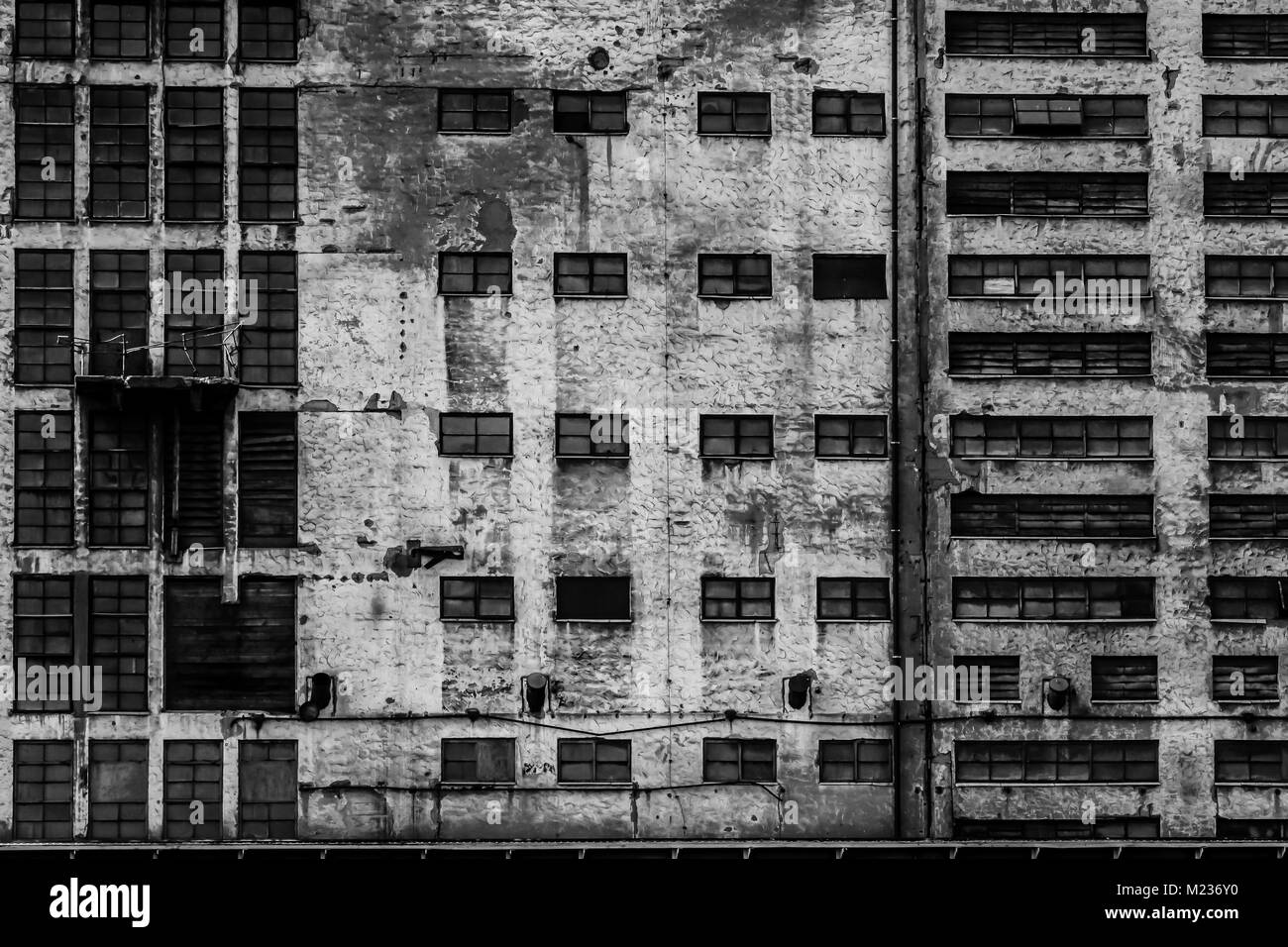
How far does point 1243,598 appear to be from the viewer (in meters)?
40.0

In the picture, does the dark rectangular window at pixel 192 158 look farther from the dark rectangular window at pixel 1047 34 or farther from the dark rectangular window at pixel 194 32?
the dark rectangular window at pixel 1047 34

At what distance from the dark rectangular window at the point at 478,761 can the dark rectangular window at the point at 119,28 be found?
17264 millimetres

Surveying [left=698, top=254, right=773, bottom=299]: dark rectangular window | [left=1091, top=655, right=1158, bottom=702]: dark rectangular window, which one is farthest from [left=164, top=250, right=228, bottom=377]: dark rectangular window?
[left=1091, top=655, right=1158, bottom=702]: dark rectangular window

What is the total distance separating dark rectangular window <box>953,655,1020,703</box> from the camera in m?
39.7

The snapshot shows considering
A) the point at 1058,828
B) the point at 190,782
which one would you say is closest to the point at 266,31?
the point at 190,782

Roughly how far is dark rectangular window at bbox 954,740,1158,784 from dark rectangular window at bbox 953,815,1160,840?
0.88 m

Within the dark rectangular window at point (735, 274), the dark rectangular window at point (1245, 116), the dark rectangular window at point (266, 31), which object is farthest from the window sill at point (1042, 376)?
the dark rectangular window at point (266, 31)

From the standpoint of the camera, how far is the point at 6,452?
38.9 m

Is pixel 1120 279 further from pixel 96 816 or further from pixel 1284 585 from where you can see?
pixel 96 816
